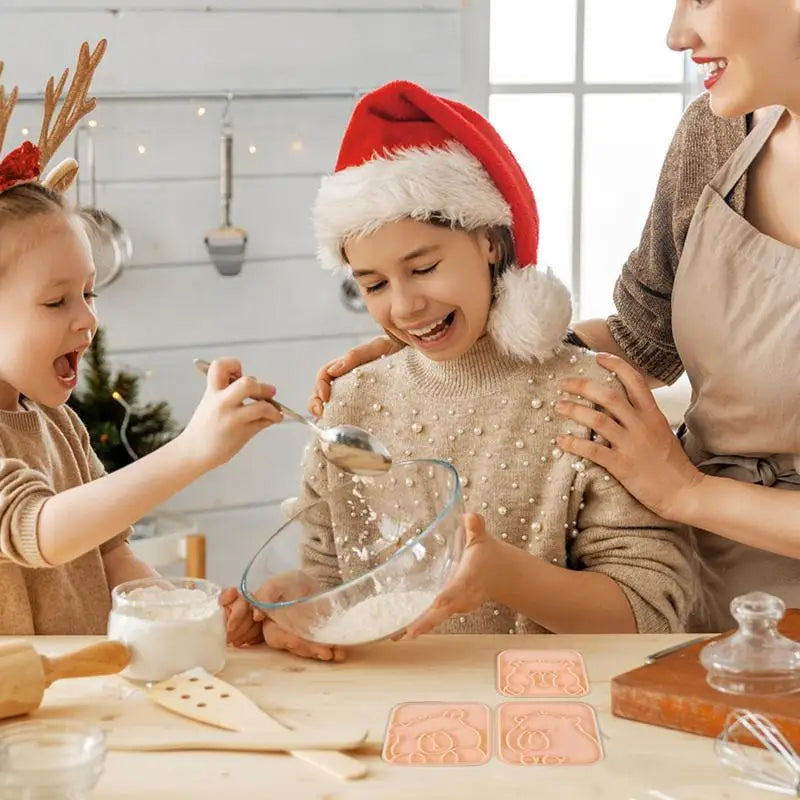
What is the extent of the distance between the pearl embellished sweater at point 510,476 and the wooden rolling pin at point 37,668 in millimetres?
313

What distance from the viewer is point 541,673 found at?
1271 millimetres

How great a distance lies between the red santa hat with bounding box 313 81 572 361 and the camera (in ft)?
5.11

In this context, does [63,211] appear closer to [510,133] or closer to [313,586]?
[313,586]

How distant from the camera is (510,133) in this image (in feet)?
12.5

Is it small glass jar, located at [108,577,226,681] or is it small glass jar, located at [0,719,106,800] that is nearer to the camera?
small glass jar, located at [0,719,106,800]

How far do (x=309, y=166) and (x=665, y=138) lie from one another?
1.17 m

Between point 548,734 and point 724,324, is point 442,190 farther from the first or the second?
point 548,734

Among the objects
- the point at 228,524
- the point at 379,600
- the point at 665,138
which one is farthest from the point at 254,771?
the point at 665,138

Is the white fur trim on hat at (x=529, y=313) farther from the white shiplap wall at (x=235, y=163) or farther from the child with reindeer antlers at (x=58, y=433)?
the white shiplap wall at (x=235, y=163)

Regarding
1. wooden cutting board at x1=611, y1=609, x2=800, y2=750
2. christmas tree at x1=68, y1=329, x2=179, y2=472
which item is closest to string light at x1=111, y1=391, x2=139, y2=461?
christmas tree at x1=68, y1=329, x2=179, y2=472

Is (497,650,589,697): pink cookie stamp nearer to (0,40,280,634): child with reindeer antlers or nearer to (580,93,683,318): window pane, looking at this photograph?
(0,40,280,634): child with reindeer antlers

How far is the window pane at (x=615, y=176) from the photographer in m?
3.87

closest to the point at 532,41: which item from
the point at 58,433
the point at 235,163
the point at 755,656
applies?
the point at 235,163

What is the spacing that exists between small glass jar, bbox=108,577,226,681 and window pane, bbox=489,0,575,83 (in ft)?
8.99
